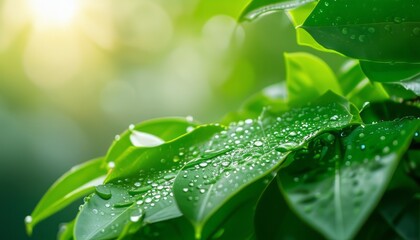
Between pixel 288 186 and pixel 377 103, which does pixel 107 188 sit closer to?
pixel 288 186

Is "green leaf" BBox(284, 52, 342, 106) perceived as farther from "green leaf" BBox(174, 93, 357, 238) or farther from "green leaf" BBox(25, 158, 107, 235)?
"green leaf" BBox(25, 158, 107, 235)

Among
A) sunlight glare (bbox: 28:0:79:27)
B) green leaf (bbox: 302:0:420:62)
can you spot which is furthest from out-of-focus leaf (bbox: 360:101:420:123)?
sunlight glare (bbox: 28:0:79:27)

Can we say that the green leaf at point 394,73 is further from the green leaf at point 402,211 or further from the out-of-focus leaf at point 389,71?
the green leaf at point 402,211

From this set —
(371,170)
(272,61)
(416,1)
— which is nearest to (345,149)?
(371,170)

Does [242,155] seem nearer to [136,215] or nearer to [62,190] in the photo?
[136,215]

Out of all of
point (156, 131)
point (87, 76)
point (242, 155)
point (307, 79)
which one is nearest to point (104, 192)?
point (242, 155)

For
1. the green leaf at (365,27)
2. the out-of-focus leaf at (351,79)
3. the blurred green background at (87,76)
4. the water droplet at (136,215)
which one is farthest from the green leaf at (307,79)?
the blurred green background at (87,76)

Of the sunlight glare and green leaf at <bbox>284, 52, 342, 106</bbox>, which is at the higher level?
the sunlight glare
